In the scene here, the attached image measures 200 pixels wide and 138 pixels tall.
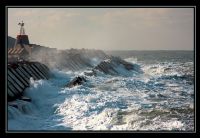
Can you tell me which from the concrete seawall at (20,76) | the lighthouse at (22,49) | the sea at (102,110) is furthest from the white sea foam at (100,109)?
the lighthouse at (22,49)

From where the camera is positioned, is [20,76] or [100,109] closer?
[100,109]

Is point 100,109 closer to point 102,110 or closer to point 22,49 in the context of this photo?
point 102,110

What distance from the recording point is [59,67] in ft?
86.0

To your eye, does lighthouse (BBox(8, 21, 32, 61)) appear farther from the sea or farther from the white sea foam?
the white sea foam

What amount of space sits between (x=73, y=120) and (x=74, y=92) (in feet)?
15.2

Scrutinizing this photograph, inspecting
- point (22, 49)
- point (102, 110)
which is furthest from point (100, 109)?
point (22, 49)

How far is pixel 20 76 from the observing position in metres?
16.3

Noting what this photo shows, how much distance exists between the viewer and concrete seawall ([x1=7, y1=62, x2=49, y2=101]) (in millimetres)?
13620

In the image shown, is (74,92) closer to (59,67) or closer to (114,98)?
(114,98)


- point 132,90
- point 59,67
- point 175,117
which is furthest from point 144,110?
point 59,67

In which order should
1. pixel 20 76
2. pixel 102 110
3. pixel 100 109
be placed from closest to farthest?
pixel 102 110 < pixel 100 109 < pixel 20 76

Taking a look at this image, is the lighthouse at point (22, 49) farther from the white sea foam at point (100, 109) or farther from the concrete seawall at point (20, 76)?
the white sea foam at point (100, 109)

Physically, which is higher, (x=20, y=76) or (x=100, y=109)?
(x=20, y=76)

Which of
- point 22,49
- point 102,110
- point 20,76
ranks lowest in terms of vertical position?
point 102,110
